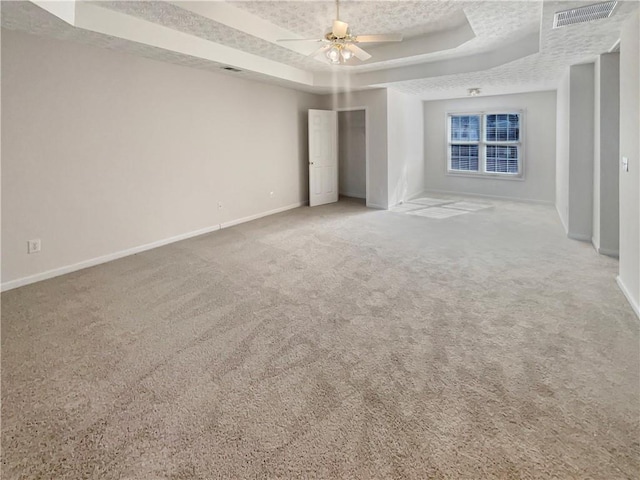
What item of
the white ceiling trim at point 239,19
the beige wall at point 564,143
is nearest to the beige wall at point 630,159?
the beige wall at point 564,143

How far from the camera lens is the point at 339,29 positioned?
375 centimetres

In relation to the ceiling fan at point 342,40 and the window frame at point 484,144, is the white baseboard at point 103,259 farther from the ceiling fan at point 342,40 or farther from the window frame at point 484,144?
the window frame at point 484,144

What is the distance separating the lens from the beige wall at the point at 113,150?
13.1 ft

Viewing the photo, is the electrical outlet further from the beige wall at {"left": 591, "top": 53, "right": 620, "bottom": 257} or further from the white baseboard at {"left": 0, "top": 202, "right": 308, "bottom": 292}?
the beige wall at {"left": 591, "top": 53, "right": 620, "bottom": 257}

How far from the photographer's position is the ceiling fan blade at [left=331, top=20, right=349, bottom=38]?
3.71 metres

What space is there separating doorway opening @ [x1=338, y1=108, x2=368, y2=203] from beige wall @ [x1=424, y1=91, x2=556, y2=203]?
1717 mm

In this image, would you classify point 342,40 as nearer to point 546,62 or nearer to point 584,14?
point 584,14

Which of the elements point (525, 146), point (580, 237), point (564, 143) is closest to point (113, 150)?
point (580, 237)

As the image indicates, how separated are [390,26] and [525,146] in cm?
508

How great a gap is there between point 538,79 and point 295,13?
14.4ft

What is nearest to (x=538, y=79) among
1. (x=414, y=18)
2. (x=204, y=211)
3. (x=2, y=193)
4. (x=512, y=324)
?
(x=414, y=18)

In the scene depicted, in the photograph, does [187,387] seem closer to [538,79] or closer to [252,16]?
[252,16]

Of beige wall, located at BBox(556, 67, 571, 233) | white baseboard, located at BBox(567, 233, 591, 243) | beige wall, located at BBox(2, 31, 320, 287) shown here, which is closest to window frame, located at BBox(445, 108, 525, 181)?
beige wall, located at BBox(556, 67, 571, 233)

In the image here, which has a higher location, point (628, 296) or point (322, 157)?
point (322, 157)
